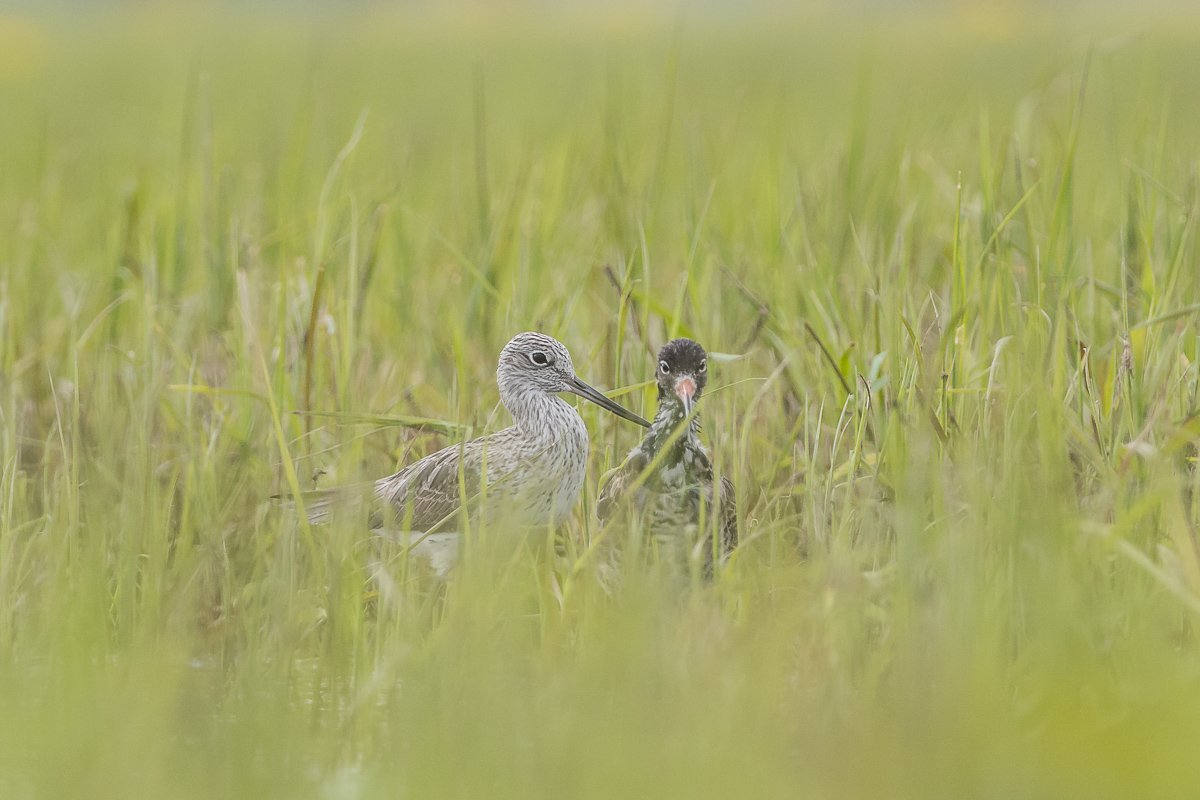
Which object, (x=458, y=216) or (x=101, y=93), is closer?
(x=458, y=216)

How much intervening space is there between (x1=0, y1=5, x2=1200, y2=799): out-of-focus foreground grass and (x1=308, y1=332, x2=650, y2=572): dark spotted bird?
13 cm

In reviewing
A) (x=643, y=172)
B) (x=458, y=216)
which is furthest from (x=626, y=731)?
(x=643, y=172)

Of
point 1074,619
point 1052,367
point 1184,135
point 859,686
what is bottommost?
point 859,686

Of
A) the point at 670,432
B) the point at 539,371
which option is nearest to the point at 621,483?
the point at 670,432

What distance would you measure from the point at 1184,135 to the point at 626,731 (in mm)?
6079

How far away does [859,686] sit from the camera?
3.40 m

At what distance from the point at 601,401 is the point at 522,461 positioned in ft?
1.05

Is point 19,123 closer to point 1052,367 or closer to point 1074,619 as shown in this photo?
point 1052,367

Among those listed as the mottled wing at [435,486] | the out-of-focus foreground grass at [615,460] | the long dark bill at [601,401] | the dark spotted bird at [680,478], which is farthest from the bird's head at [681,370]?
the mottled wing at [435,486]

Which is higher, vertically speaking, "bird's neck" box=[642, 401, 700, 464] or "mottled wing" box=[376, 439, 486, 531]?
"bird's neck" box=[642, 401, 700, 464]

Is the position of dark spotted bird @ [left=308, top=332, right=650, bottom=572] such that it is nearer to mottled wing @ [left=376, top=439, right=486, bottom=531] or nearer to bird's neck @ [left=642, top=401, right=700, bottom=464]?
mottled wing @ [left=376, top=439, right=486, bottom=531]

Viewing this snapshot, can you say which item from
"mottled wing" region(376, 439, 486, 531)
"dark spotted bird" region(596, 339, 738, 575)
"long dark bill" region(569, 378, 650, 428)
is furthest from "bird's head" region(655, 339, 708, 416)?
"mottled wing" region(376, 439, 486, 531)

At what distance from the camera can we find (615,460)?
5.16 m

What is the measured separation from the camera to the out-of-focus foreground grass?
2.91m
